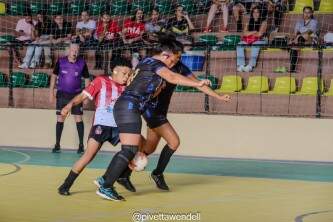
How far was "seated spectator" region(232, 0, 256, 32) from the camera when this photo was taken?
19578 mm

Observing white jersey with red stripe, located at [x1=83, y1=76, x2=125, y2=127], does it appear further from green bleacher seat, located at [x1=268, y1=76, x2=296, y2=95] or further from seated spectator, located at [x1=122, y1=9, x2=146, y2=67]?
seated spectator, located at [x1=122, y1=9, x2=146, y2=67]

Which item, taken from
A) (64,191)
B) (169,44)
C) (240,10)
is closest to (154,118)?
(169,44)

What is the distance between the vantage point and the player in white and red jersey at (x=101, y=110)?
10938mm

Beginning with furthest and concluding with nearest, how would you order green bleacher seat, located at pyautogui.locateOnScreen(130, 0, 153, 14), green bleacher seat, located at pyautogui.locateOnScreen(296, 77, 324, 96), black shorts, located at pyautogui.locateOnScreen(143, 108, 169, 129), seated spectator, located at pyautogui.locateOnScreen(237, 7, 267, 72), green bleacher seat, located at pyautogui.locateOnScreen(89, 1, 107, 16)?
green bleacher seat, located at pyautogui.locateOnScreen(89, 1, 107, 16) < green bleacher seat, located at pyautogui.locateOnScreen(130, 0, 153, 14) < seated spectator, located at pyautogui.locateOnScreen(237, 7, 267, 72) < green bleacher seat, located at pyautogui.locateOnScreen(296, 77, 324, 96) < black shorts, located at pyautogui.locateOnScreen(143, 108, 169, 129)

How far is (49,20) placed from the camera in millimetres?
21406

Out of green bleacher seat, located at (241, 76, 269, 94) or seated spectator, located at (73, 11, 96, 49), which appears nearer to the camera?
green bleacher seat, located at (241, 76, 269, 94)

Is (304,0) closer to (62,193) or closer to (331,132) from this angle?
(331,132)

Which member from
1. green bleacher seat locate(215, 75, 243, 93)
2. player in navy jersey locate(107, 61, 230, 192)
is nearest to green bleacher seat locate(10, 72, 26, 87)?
green bleacher seat locate(215, 75, 243, 93)

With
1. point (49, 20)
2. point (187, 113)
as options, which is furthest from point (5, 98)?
point (187, 113)

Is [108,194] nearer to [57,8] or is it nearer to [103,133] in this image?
[103,133]

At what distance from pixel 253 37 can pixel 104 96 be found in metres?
8.17

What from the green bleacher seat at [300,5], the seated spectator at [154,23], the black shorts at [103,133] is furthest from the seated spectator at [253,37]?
the black shorts at [103,133]

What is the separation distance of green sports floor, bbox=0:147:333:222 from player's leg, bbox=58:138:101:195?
0.45ft

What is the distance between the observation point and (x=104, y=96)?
11289mm
